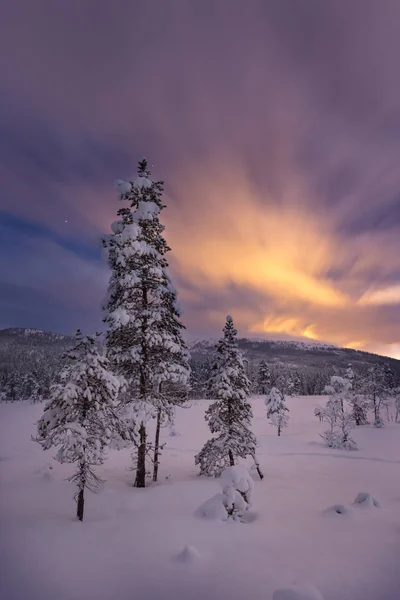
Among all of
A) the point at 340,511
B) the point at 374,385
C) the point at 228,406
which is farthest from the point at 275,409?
the point at 340,511

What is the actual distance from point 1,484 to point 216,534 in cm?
1305

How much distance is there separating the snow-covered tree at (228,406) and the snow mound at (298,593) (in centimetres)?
1208

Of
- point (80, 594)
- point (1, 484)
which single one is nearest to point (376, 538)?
point (80, 594)

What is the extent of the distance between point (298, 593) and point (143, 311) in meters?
11.3

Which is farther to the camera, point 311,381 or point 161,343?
point 311,381

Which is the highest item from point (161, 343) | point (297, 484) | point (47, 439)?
point (161, 343)

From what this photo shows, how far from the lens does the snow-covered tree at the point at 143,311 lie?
1466 cm

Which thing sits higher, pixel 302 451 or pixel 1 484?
pixel 1 484

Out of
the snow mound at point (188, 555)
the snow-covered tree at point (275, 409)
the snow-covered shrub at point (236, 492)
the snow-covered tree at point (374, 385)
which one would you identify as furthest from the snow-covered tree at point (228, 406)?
the snow-covered tree at point (374, 385)

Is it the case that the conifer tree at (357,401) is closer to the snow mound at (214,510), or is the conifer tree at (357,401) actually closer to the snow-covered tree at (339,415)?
the snow-covered tree at (339,415)

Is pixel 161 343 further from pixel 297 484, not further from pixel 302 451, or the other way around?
pixel 302 451

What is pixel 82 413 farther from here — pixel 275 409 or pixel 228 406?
pixel 275 409

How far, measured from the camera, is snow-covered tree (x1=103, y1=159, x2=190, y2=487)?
14.7m

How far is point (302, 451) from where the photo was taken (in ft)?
131
